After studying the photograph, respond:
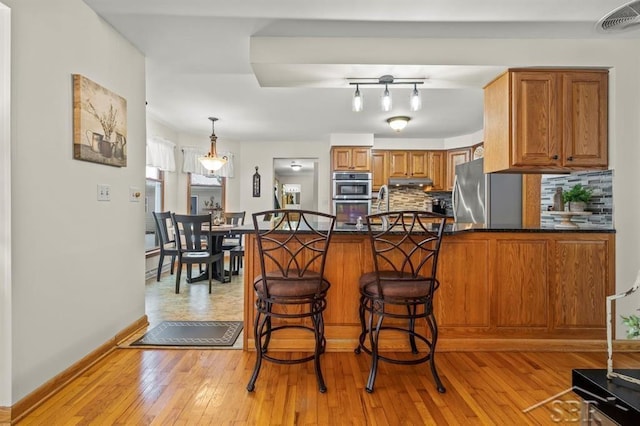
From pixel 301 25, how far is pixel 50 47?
1560 mm

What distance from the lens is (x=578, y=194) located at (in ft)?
9.07

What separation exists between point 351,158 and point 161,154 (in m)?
3.10

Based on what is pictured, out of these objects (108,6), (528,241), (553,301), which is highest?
(108,6)

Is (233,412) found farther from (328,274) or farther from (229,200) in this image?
(229,200)

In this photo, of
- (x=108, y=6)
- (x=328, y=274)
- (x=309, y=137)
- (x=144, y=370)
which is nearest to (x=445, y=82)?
(x=328, y=274)

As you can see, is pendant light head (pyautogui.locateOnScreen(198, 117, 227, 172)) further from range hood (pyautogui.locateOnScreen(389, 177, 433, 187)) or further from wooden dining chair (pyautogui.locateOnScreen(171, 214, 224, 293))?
range hood (pyautogui.locateOnScreen(389, 177, 433, 187))

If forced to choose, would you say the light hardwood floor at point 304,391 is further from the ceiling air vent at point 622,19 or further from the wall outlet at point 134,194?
the ceiling air vent at point 622,19

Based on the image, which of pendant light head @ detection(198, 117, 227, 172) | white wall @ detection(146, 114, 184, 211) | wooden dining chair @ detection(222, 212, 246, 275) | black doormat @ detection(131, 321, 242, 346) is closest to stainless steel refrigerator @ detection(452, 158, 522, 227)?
black doormat @ detection(131, 321, 242, 346)

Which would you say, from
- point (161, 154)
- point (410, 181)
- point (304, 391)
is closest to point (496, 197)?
point (410, 181)

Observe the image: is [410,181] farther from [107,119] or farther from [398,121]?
[107,119]

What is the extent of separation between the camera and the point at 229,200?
6.58 meters

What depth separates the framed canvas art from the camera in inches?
82.4

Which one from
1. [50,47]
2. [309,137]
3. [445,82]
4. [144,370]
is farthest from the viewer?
[309,137]

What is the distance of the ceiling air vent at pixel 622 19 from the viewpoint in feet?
4.47
